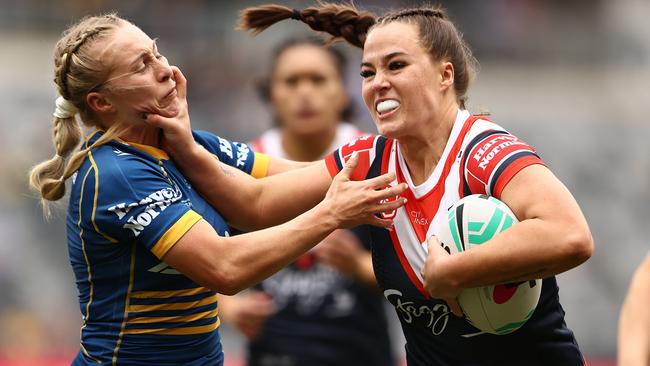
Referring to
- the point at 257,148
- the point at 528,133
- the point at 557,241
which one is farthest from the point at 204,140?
the point at 528,133

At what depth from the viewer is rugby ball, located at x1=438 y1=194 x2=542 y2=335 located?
338 cm

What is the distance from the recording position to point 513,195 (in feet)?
11.2

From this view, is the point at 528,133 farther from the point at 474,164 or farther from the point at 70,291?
the point at 474,164

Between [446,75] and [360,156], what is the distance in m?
0.47

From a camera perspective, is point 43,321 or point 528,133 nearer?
point 43,321

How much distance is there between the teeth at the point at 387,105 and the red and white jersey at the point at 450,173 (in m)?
0.24

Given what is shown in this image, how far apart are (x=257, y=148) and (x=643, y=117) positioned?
8476mm

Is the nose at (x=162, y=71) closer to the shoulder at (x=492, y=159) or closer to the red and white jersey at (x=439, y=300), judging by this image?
the red and white jersey at (x=439, y=300)

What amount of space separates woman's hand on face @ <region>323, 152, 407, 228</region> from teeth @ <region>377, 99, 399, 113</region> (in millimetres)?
250

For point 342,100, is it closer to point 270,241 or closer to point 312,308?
point 312,308

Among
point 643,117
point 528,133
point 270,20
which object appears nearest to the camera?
point 270,20

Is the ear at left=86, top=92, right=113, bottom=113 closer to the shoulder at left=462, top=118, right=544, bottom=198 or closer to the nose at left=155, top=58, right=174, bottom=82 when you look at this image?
the nose at left=155, top=58, right=174, bottom=82

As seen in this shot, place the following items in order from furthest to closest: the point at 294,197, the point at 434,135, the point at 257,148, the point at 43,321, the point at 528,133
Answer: the point at 528,133
the point at 43,321
the point at 257,148
the point at 294,197
the point at 434,135

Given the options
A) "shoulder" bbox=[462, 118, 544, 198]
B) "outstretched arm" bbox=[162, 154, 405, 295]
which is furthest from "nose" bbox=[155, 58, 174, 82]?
"shoulder" bbox=[462, 118, 544, 198]
